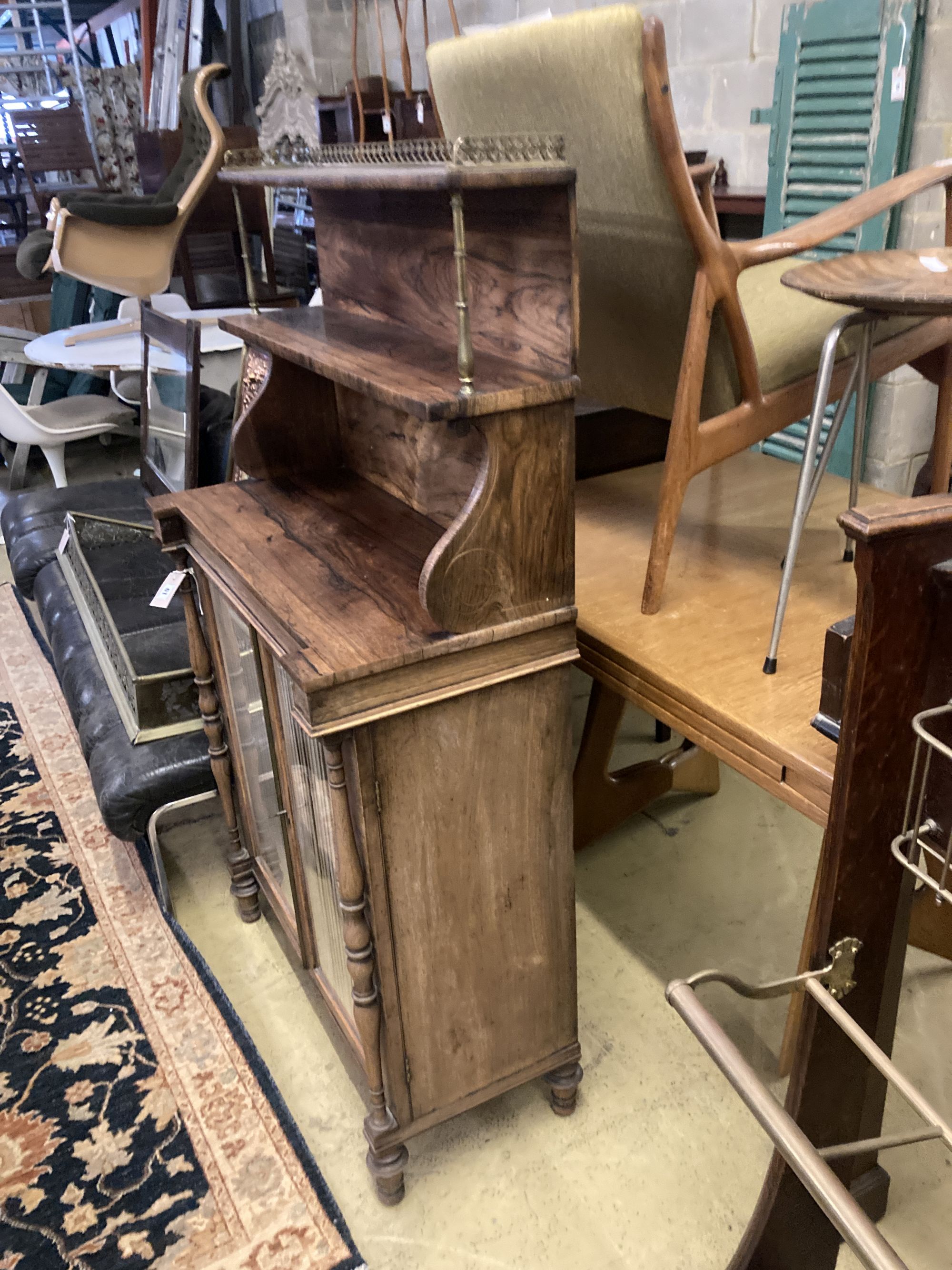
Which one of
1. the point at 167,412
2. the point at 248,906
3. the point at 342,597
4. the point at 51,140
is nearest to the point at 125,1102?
the point at 248,906

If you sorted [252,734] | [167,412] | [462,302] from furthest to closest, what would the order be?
[167,412] → [252,734] → [462,302]

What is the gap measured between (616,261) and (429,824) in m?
0.91

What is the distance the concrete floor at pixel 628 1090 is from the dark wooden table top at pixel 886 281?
118 centimetres

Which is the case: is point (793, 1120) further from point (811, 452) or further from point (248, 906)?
point (248, 906)

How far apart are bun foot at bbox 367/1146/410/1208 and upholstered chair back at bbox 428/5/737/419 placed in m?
1.21

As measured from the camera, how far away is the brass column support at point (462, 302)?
38.3 inches

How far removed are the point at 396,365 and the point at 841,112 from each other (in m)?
1.92

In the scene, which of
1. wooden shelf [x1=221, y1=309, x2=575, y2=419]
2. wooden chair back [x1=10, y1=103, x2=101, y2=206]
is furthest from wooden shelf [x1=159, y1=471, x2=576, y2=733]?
wooden chair back [x1=10, y1=103, x2=101, y2=206]

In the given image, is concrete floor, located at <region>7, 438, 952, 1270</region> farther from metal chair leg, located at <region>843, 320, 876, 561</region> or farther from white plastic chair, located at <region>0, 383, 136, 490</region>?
white plastic chair, located at <region>0, 383, 136, 490</region>

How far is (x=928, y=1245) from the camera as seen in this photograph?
1.33m

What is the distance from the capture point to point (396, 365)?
1.20m

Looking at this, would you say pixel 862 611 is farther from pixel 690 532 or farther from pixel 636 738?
pixel 636 738

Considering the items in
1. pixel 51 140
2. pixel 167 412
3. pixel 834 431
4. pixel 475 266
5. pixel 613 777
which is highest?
pixel 51 140

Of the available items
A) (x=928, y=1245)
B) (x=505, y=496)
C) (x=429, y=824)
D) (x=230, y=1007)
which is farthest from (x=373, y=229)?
(x=928, y=1245)
